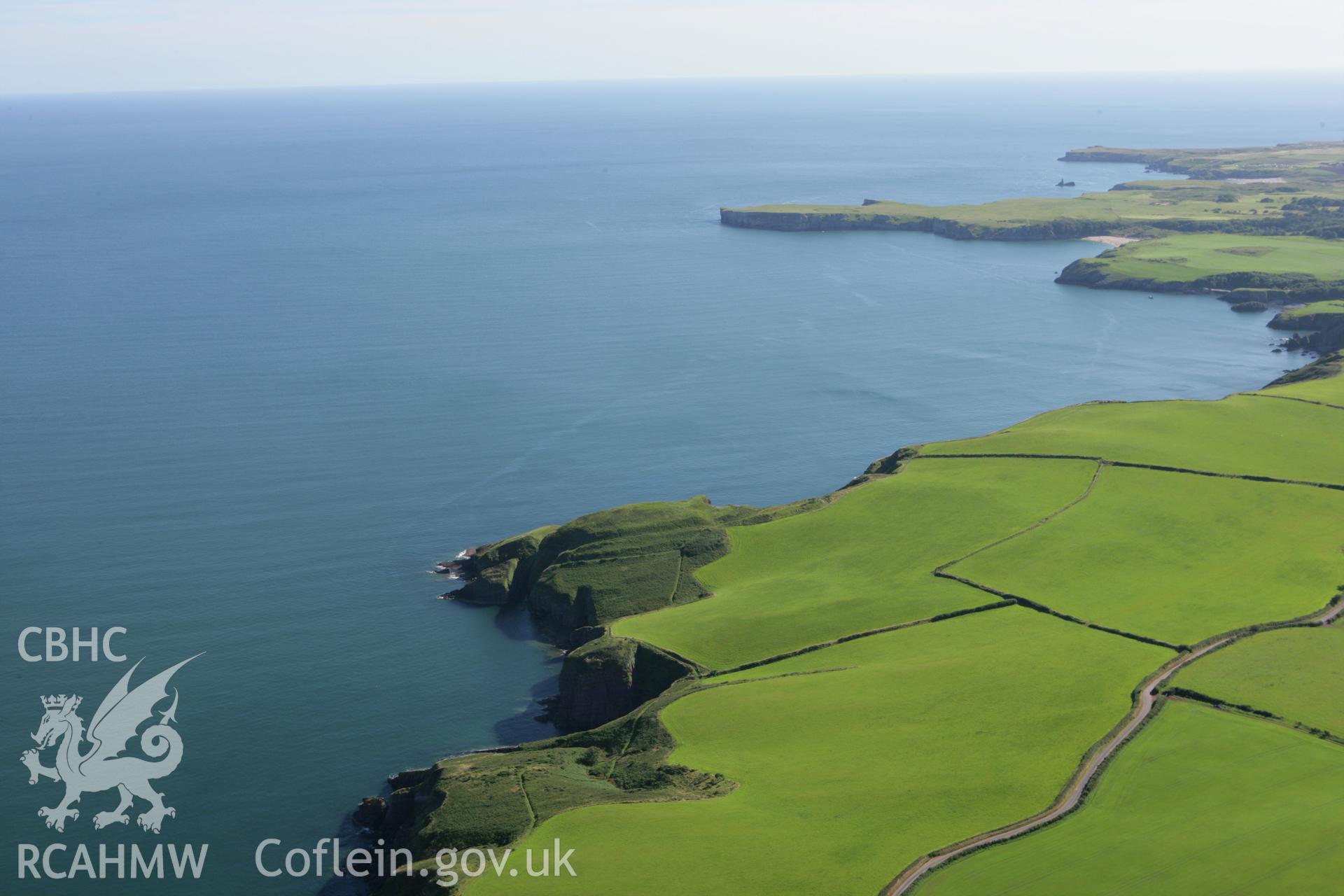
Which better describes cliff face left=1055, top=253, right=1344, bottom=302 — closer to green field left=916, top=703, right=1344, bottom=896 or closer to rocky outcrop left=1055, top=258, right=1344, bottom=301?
rocky outcrop left=1055, top=258, right=1344, bottom=301

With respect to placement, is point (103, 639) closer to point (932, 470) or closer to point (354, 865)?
point (354, 865)

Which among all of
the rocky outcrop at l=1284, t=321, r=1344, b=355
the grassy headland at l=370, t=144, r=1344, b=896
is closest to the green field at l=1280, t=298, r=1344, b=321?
the rocky outcrop at l=1284, t=321, r=1344, b=355

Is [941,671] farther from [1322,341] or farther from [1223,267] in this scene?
[1223,267]

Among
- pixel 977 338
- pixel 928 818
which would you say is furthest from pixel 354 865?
pixel 977 338

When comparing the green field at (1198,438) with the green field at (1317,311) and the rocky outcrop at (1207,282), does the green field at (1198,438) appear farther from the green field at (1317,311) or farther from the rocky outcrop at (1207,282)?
the rocky outcrop at (1207,282)

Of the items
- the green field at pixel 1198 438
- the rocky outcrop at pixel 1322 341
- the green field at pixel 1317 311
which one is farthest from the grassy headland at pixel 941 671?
the green field at pixel 1317 311

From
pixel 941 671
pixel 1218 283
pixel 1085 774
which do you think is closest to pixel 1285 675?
pixel 1085 774
